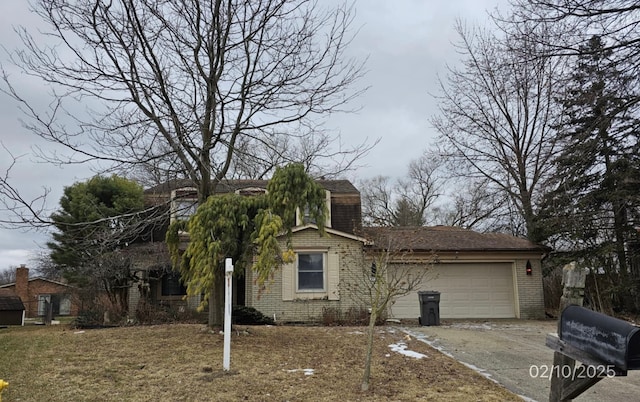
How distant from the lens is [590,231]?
Result: 16.5m

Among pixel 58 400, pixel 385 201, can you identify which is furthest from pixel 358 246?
pixel 385 201

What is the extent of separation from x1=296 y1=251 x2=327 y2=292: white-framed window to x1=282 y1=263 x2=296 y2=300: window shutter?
7.7 inches

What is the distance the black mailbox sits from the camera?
10.6 ft

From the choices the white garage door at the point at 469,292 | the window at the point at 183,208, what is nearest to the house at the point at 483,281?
the white garage door at the point at 469,292

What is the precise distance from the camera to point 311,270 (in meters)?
15.7

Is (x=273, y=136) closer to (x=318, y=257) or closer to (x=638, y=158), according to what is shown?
(x=318, y=257)

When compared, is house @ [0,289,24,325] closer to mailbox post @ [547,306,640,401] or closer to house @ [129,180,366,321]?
house @ [129,180,366,321]

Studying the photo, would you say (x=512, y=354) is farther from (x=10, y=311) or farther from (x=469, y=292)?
(x=10, y=311)

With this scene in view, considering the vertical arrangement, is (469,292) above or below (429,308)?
above

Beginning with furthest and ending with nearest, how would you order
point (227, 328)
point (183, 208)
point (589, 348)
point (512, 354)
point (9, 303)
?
point (9, 303) < point (183, 208) < point (512, 354) < point (227, 328) < point (589, 348)

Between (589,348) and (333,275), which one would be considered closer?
(589,348)

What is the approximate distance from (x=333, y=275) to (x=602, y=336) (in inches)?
483

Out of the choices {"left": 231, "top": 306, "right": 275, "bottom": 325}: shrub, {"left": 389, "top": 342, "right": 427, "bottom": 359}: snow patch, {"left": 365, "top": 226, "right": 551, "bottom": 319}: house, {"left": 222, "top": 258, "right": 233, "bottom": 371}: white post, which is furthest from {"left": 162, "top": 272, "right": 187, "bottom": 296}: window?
{"left": 222, "top": 258, "right": 233, "bottom": 371}: white post

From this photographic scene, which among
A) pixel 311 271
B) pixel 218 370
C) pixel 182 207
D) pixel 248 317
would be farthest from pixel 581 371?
pixel 311 271
